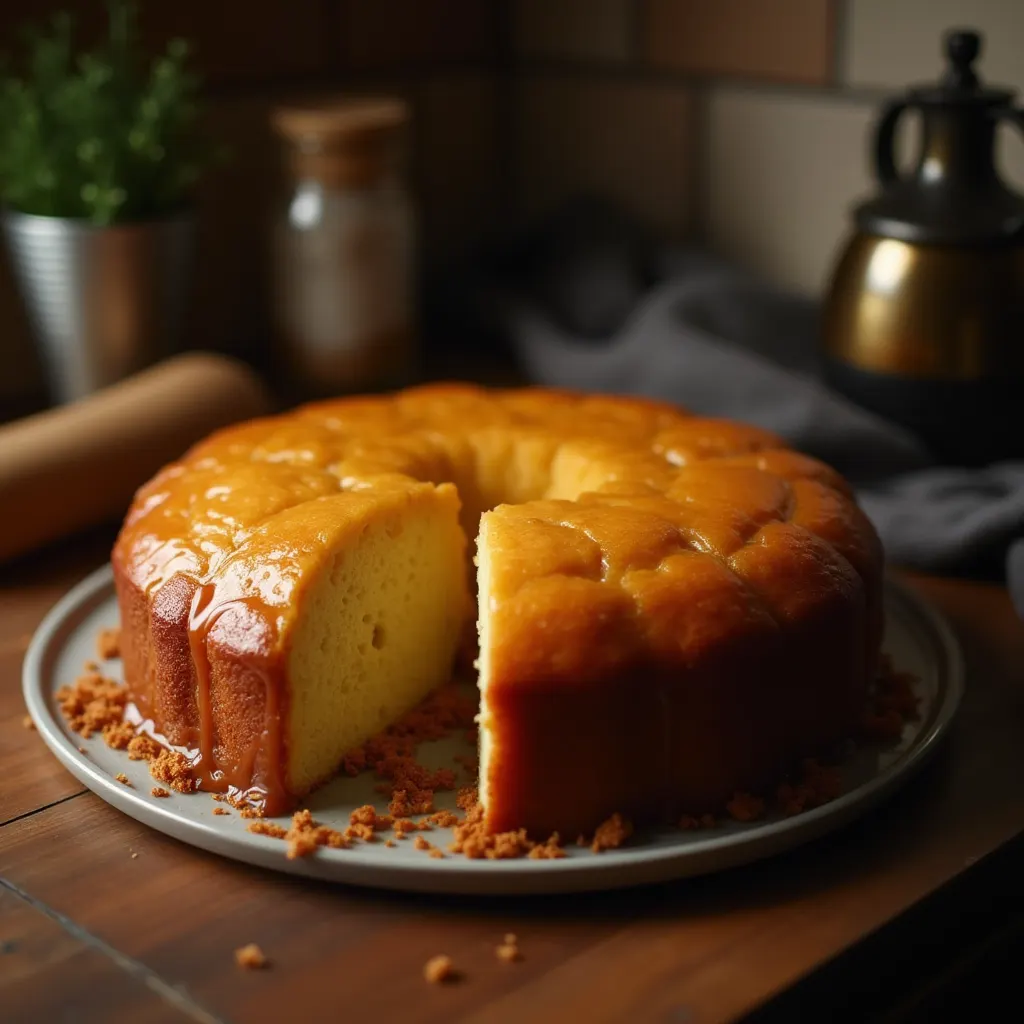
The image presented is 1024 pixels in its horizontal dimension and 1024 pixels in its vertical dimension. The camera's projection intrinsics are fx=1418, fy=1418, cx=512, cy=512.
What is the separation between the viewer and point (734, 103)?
2051mm

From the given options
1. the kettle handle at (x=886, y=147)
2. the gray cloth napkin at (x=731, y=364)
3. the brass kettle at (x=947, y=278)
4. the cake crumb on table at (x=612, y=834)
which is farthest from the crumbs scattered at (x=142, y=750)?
the kettle handle at (x=886, y=147)

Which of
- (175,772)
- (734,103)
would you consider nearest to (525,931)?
(175,772)

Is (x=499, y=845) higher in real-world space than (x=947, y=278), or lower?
lower

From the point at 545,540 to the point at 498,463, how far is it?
0.93ft

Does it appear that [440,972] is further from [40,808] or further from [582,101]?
[582,101]

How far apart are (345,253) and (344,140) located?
0.14 metres

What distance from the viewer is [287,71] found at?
6.80ft

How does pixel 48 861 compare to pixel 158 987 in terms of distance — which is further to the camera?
pixel 48 861

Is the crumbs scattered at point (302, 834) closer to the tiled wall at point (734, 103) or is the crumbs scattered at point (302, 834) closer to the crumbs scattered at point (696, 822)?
the crumbs scattered at point (696, 822)

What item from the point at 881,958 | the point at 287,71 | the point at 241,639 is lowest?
the point at 881,958

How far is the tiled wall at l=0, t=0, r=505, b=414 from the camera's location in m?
1.94

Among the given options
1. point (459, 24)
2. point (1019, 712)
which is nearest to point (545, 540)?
point (1019, 712)

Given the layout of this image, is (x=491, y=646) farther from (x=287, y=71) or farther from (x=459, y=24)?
(x=459, y=24)

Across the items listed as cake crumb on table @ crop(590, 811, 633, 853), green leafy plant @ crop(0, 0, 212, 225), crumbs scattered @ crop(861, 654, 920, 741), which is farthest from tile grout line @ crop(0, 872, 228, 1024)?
green leafy plant @ crop(0, 0, 212, 225)
